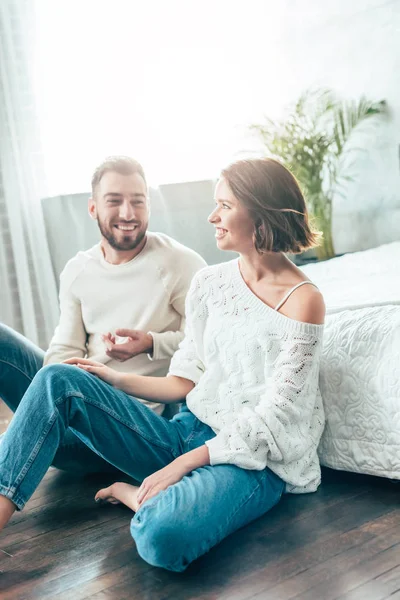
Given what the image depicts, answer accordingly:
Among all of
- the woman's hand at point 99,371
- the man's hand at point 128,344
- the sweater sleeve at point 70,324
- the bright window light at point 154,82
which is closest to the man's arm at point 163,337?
the man's hand at point 128,344

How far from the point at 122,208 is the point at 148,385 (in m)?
0.56

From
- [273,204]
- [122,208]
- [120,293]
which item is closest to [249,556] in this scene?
[273,204]

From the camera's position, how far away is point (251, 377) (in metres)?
1.75

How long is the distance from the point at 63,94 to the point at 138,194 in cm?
184

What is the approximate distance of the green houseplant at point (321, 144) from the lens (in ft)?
13.0

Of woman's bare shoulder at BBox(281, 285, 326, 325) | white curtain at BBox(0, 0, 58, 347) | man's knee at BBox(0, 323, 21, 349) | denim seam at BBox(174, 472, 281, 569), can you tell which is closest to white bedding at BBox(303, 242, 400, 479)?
woman's bare shoulder at BBox(281, 285, 326, 325)

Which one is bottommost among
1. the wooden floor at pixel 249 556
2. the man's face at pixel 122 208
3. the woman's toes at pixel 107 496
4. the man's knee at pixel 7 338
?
the woman's toes at pixel 107 496

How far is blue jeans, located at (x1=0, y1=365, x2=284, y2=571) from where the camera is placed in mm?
1502

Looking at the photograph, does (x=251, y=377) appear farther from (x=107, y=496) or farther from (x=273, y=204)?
(x=107, y=496)

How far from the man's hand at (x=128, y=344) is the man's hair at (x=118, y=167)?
48 centimetres

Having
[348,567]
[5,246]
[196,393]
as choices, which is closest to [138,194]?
[196,393]

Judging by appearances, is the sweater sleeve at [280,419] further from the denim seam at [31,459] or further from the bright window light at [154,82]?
the bright window light at [154,82]

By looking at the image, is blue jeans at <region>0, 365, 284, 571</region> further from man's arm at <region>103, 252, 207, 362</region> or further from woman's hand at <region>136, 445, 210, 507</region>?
man's arm at <region>103, 252, 207, 362</region>

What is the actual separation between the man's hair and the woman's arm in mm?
603
